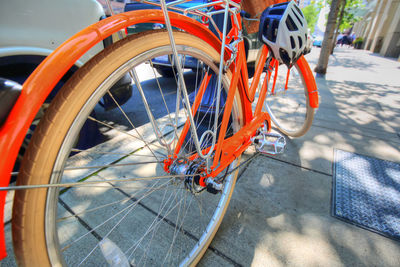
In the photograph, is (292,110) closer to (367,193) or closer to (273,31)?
(367,193)

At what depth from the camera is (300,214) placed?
1.71m

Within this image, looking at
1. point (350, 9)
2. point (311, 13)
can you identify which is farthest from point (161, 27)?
point (311, 13)

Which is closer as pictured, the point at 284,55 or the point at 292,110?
the point at 284,55

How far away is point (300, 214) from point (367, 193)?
0.73 metres

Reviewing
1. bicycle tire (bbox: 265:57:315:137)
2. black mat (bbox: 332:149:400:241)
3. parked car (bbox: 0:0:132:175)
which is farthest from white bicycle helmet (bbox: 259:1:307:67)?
parked car (bbox: 0:0:132:175)

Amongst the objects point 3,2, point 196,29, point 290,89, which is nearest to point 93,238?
point 196,29

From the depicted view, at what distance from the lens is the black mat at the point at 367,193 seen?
64.4 inches

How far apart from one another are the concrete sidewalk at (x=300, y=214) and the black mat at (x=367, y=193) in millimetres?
77

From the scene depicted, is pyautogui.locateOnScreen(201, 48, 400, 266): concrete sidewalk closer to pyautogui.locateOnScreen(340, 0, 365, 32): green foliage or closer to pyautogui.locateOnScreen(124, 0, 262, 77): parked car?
pyautogui.locateOnScreen(124, 0, 262, 77): parked car

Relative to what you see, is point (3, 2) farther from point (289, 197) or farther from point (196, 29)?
point (289, 197)

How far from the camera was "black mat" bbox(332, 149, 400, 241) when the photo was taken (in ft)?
5.37

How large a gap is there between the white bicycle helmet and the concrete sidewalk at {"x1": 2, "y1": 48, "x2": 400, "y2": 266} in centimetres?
114

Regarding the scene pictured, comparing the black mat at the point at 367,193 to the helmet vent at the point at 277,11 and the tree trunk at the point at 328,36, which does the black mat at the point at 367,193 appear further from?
the tree trunk at the point at 328,36

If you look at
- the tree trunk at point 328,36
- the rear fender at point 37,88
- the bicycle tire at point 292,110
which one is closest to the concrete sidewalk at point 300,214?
the bicycle tire at point 292,110
